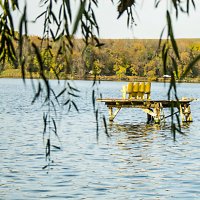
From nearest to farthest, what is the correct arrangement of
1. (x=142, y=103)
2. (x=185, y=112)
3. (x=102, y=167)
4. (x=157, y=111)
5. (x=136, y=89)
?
(x=102, y=167), (x=142, y=103), (x=157, y=111), (x=136, y=89), (x=185, y=112)

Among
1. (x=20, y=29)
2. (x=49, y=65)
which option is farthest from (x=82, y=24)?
(x=20, y=29)

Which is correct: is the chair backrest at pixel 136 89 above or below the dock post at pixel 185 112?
above

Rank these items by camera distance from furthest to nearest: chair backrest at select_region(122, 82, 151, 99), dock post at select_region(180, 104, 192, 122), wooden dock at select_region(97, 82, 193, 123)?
chair backrest at select_region(122, 82, 151, 99) → dock post at select_region(180, 104, 192, 122) → wooden dock at select_region(97, 82, 193, 123)

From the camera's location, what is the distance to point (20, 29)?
11.7 feet

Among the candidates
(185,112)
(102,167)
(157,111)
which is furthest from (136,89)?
(102,167)

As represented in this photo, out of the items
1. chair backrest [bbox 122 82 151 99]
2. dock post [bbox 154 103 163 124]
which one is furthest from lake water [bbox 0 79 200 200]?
chair backrest [bbox 122 82 151 99]

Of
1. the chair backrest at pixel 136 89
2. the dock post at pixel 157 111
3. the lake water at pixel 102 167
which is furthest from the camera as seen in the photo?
the chair backrest at pixel 136 89

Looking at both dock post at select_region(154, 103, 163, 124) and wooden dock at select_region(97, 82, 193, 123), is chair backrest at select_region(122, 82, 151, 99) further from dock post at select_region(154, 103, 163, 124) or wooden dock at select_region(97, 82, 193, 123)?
dock post at select_region(154, 103, 163, 124)

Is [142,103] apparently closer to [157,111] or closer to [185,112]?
[157,111]

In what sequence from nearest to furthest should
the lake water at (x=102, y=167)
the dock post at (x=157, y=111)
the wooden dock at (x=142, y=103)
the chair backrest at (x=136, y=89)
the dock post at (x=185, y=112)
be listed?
1. the lake water at (x=102, y=167)
2. the wooden dock at (x=142, y=103)
3. the dock post at (x=157, y=111)
4. the dock post at (x=185, y=112)
5. the chair backrest at (x=136, y=89)

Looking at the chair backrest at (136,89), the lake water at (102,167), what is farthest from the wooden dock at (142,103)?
the lake water at (102,167)

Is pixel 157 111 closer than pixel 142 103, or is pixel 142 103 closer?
pixel 142 103

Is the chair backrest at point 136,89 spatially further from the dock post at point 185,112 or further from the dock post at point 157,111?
the dock post at point 185,112

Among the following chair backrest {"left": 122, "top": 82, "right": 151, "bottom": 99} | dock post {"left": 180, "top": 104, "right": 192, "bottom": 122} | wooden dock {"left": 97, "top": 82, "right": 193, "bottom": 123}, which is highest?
chair backrest {"left": 122, "top": 82, "right": 151, "bottom": 99}
